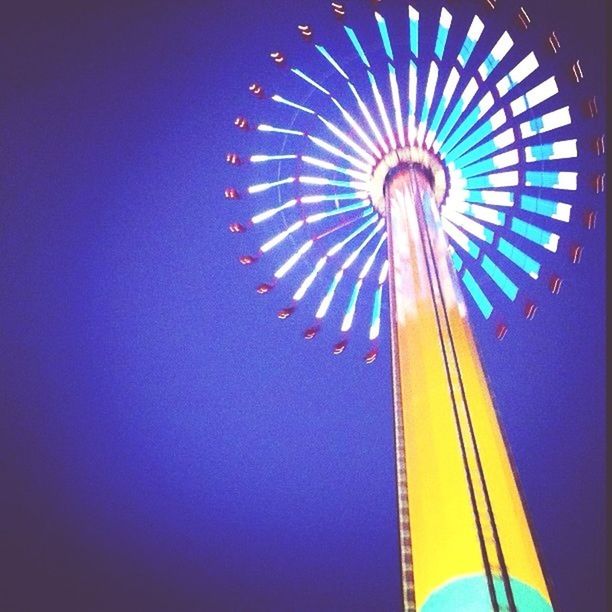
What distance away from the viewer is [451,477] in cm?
351

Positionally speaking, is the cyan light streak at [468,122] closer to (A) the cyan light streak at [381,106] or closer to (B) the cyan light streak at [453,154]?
(B) the cyan light streak at [453,154]

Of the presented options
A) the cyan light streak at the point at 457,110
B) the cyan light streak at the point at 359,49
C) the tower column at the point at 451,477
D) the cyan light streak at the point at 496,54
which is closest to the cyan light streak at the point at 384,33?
the cyan light streak at the point at 359,49

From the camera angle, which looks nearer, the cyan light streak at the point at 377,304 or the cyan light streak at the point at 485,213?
the cyan light streak at the point at 485,213

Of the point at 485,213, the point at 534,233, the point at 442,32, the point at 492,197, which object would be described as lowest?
the point at 534,233

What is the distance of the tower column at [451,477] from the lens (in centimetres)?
311

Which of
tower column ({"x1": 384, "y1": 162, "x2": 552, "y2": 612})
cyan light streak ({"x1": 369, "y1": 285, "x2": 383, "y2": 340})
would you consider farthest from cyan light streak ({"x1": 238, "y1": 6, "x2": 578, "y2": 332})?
tower column ({"x1": 384, "y1": 162, "x2": 552, "y2": 612})

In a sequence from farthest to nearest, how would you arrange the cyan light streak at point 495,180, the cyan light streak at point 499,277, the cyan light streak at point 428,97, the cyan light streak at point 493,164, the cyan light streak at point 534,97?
the cyan light streak at point 499,277, the cyan light streak at point 495,180, the cyan light streak at point 493,164, the cyan light streak at point 534,97, the cyan light streak at point 428,97

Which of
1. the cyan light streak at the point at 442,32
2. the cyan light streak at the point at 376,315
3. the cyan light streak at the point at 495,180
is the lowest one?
the cyan light streak at the point at 376,315

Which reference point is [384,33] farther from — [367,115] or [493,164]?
[493,164]

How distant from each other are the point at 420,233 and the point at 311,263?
358 centimetres

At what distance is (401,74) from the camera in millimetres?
8570

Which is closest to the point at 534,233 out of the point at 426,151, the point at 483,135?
the point at 483,135

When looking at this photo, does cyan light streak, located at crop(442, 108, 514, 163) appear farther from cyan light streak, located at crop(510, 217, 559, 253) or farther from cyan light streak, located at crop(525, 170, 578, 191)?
cyan light streak, located at crop(510, 217, 559, 253)

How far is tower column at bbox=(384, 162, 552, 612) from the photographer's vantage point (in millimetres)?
3111
